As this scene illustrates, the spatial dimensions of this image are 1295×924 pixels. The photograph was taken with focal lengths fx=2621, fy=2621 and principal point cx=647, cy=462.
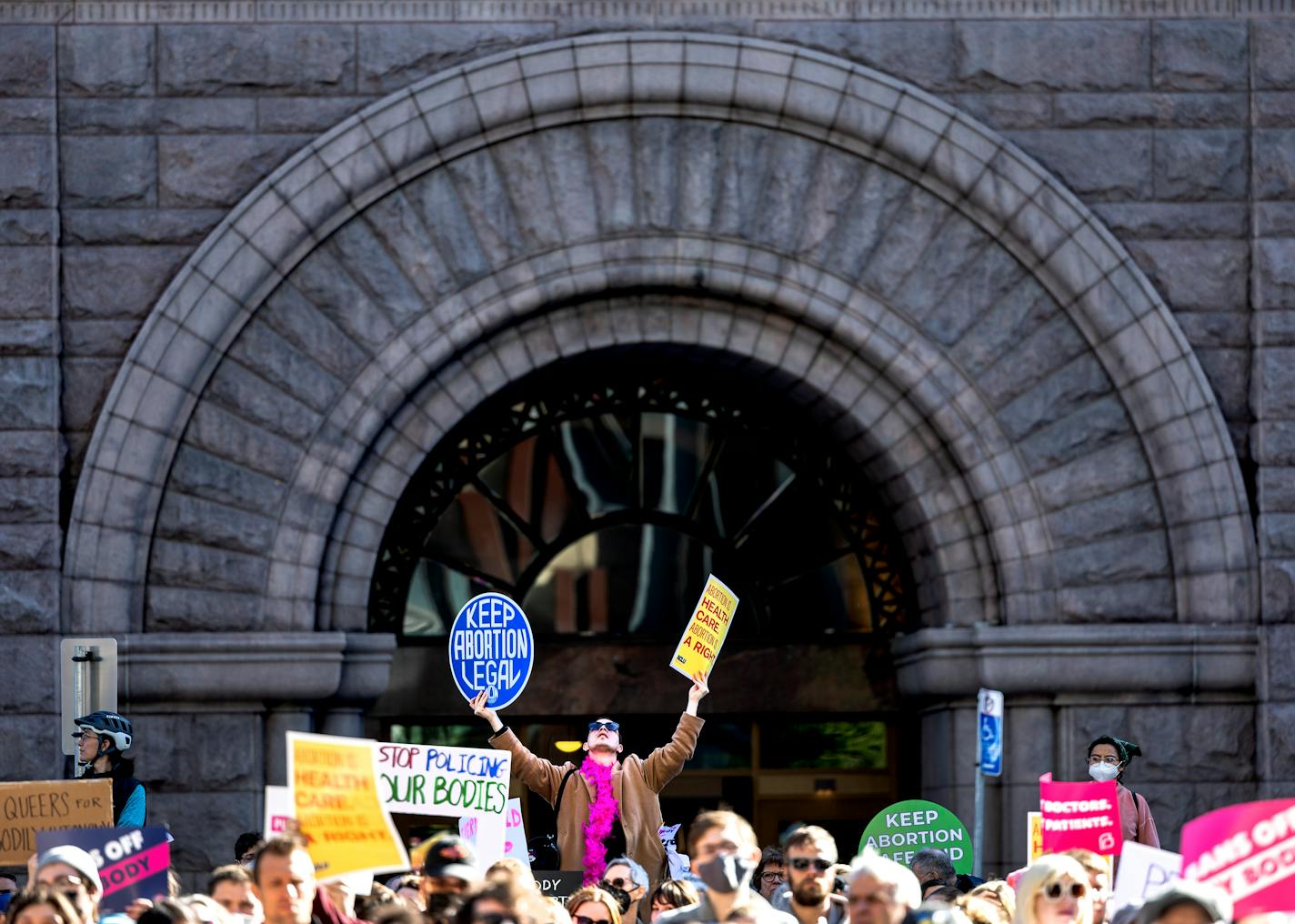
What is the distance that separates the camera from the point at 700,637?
13.9 m

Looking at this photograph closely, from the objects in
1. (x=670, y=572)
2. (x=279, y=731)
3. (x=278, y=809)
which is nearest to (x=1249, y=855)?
(x=278, y=809)

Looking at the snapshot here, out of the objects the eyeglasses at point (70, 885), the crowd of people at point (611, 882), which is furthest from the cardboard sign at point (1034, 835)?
the eyeglasses at point (70, 885)

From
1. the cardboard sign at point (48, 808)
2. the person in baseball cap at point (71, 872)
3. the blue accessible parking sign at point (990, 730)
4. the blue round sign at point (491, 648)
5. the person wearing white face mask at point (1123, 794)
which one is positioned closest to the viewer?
the person in baseball cap at point (71, 872)

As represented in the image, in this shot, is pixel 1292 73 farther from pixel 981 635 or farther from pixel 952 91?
pixel 981 635

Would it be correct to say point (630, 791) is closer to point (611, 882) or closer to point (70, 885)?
point (611, 882)

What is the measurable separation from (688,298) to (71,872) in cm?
793

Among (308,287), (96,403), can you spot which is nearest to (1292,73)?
(308,287)

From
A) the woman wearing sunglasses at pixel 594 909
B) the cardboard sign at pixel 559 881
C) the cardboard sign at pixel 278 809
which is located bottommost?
the cardboard sign at pixel 559 881

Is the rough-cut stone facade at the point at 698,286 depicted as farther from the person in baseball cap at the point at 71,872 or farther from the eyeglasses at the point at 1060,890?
the eyeglasses at the point at 1060,890

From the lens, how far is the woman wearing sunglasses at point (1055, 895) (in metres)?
9.38

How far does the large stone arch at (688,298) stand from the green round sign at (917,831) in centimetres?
232

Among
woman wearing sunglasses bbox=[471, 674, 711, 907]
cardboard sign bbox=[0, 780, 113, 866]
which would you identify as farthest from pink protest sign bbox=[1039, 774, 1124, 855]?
cardboard sign bbox=[0, 780, 113, 866]

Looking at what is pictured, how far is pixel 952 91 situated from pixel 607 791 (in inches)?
215

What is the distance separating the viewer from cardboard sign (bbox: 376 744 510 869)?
11.8 m
